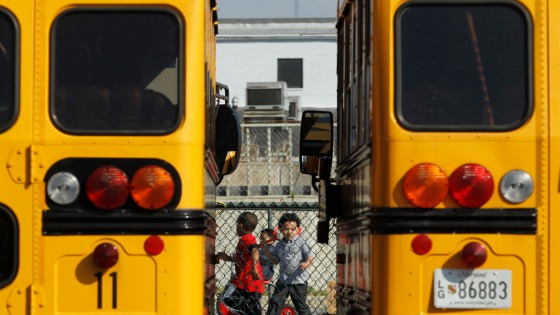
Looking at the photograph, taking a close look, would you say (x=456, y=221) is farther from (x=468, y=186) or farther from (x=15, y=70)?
(x=15, y=70)

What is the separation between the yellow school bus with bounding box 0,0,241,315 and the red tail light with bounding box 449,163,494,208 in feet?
3.75

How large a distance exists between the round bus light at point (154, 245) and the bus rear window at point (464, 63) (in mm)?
1265

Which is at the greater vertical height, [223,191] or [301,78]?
[301,78]

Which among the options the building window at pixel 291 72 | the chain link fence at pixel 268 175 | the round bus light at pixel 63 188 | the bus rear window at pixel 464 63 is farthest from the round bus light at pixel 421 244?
the building window at pixel 291 72

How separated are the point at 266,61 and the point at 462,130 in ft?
123

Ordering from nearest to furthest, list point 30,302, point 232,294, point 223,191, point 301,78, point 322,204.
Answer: point 30,302 → point 322,204 → point 232,294 → point 223,191 → point 301,78

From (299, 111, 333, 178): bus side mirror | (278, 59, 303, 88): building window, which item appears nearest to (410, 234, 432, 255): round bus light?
(299, 111, 333, 178): bus side mirror

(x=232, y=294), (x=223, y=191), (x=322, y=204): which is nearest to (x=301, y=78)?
(x=223, y=191)

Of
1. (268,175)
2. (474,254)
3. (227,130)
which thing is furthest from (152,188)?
(268,175)

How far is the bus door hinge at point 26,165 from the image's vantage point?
5703mm

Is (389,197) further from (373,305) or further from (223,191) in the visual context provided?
(223,191)

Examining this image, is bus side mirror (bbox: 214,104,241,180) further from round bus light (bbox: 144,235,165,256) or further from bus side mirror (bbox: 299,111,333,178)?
round bus light (bbox: 144,235,165,256)

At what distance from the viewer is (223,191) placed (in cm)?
2842

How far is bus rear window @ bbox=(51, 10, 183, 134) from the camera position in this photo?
5.77 meters
